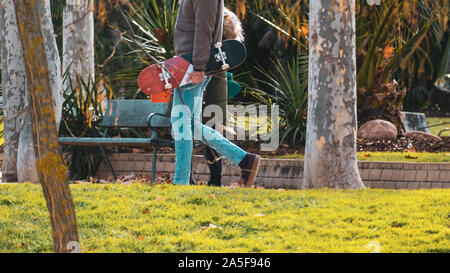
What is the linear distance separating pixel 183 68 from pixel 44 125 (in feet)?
8.79

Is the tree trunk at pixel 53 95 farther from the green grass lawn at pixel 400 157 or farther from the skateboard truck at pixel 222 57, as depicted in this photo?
the green grass lawn at pixel 400 157

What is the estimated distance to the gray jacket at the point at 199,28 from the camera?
19.9 ft

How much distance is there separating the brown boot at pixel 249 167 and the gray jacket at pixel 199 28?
0.96 m

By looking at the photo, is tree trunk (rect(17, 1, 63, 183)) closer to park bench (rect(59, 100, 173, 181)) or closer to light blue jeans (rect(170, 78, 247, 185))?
park bench (rect(59, 100, 173, 181))

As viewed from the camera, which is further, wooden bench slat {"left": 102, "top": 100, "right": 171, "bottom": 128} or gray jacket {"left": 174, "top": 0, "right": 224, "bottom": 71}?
wooden bench slat {"left": 102, "top": 100, "right": 171, "bottom": 128}

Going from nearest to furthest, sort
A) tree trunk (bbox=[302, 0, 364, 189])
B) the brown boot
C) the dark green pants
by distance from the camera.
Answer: the brown boot, tree trunk (bbox=[302, 0, 364, 189]), the dark green pants

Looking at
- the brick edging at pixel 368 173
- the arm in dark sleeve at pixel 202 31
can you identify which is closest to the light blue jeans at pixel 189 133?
the arm in dark sleeve at pixel 202 31

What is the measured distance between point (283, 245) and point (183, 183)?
6.58ft

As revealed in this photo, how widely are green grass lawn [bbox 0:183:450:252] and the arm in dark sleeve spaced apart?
1164 mm

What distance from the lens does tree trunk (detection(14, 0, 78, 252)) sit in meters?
3.57

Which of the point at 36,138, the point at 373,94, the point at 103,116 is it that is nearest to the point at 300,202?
the point at 36,138

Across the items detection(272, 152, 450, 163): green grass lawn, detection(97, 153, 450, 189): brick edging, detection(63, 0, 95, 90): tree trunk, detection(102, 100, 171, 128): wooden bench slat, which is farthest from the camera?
detection(63, 0, 95, 90): tree trunk

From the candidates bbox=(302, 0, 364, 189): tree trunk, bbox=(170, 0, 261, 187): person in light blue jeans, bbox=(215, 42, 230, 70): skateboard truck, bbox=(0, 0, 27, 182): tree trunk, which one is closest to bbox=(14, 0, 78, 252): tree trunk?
bbox=(170, 0, 261, 187): person in light blue jeans

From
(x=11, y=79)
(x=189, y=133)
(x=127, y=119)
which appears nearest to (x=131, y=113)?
(x=127, y=119)
